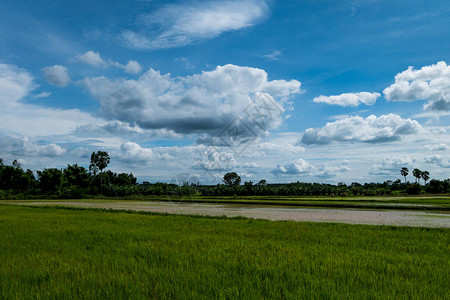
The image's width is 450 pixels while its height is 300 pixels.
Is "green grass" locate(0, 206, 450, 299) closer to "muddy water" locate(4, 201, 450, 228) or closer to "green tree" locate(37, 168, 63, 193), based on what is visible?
"muddy water" locate(4, 201, 450, 228)

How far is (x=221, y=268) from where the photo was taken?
5.15 metres

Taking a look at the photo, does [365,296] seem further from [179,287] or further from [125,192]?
[125,192]

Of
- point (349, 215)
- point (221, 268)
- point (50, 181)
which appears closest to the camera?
point (221, 268)

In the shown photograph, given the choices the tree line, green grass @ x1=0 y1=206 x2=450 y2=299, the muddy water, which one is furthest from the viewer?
the tree line

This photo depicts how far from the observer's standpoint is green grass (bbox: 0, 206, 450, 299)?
4.03 metres

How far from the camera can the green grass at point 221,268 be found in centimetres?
403

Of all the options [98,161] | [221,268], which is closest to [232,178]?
[98,161]

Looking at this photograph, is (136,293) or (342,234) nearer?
(136,293)

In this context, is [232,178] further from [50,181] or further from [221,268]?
[221,268]

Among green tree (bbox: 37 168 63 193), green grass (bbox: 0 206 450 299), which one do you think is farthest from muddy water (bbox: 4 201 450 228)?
green tree (bbox: 37 168 63 193)

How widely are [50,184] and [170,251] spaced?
61.2 m

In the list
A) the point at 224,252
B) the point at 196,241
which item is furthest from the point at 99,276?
the point at 196,241

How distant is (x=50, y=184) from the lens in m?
58.4

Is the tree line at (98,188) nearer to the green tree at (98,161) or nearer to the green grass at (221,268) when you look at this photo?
the green tree at (98,161)
